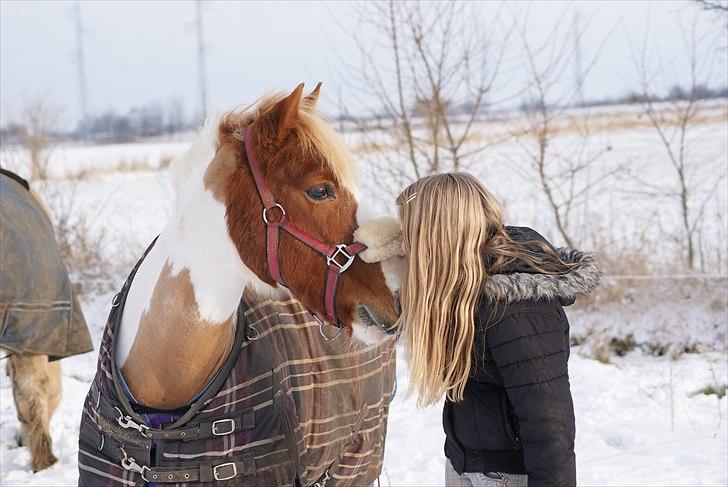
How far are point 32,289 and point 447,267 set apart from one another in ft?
8.93

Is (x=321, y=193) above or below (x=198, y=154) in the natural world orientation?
below

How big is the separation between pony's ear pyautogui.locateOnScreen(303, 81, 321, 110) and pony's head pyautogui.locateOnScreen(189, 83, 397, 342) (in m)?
0.15

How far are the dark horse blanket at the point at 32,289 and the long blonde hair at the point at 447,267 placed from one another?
101 inches

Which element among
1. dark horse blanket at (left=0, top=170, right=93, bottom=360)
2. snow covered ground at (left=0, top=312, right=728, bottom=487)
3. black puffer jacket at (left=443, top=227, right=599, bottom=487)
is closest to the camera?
black puffer jacket at (left=443, top=227, right=599, bottom=487)

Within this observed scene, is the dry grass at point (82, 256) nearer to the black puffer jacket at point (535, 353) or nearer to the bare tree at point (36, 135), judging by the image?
the bare tree at point (36, 135)

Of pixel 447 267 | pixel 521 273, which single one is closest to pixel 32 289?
pixel 447 267

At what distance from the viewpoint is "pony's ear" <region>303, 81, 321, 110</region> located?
80.8 inches

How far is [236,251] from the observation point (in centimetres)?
190

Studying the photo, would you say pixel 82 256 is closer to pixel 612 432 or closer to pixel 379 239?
pixel 612 432

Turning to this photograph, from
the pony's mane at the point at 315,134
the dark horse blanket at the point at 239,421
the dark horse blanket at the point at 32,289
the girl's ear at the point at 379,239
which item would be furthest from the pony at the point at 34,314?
the girl's ear at the point at 379,239

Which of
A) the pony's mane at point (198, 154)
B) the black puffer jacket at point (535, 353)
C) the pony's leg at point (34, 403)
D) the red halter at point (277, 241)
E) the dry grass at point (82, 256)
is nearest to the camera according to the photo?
the black puffer jacket at point (535, 353)

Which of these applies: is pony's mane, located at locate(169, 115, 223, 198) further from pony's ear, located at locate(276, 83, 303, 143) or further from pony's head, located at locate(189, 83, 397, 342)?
pony's ear, located at locate(276, 83, 303, 143)

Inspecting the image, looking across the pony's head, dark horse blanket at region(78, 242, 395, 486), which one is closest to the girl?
the pony's head

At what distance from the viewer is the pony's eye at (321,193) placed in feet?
6.12
